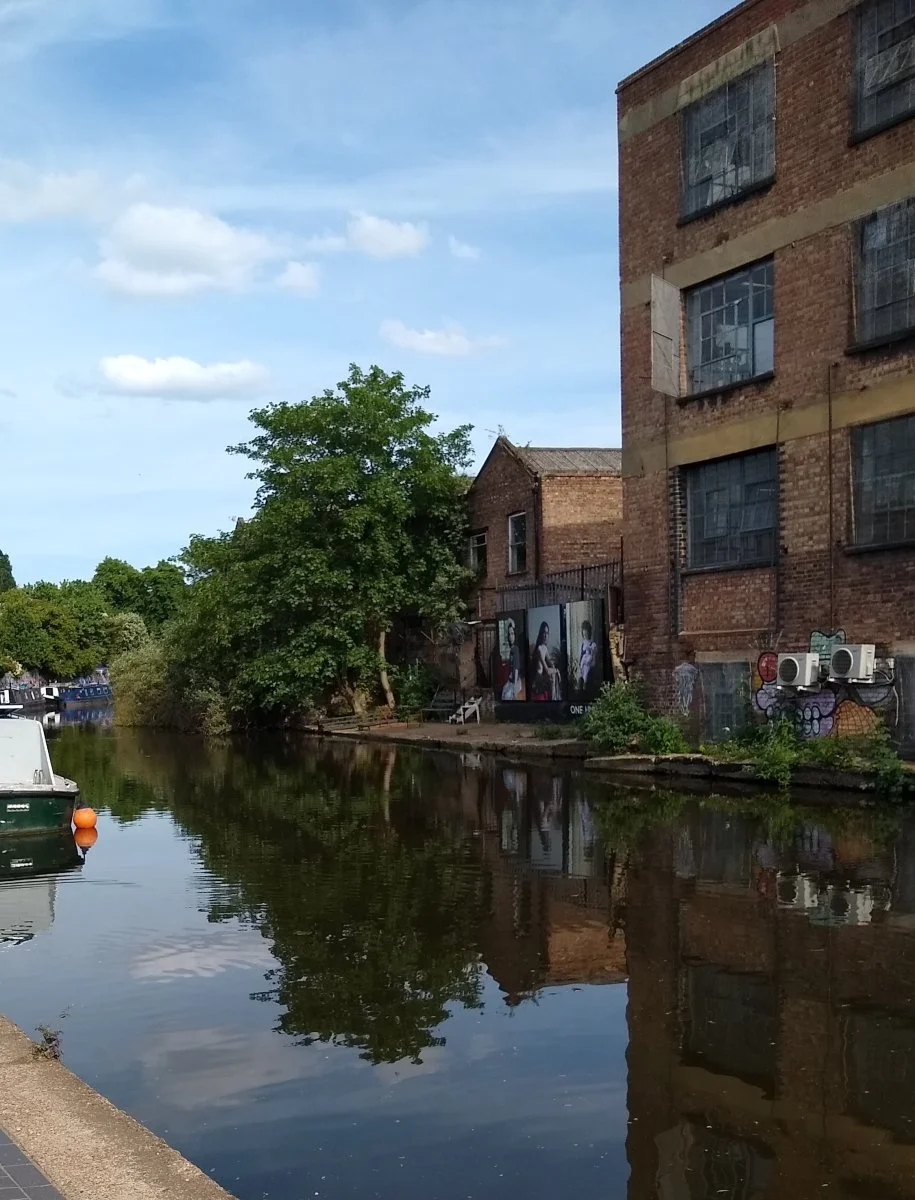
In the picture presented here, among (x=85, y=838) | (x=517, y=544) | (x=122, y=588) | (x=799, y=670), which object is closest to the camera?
(x=85, y=838)

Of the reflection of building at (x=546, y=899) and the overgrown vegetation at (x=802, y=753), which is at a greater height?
the overgrown vegetation at (x=802, y=753)

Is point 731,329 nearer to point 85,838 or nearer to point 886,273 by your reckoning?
point 886,273

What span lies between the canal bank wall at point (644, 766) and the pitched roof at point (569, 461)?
302 inches

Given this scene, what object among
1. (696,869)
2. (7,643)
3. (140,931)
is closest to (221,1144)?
(140,931)

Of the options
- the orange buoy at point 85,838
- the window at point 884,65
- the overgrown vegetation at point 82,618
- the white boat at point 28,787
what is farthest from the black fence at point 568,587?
the overgrown vegetation at point 82,618

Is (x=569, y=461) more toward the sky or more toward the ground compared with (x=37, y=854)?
more toward the sky

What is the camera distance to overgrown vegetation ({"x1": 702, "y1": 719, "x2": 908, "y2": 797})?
58.0ft

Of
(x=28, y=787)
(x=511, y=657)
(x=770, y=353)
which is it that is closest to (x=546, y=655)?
(x=511, y=657)

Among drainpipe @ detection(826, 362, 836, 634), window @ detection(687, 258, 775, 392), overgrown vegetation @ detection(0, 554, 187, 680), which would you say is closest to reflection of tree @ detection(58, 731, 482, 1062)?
drainpipe @ detection(826, 362, 836, 634)

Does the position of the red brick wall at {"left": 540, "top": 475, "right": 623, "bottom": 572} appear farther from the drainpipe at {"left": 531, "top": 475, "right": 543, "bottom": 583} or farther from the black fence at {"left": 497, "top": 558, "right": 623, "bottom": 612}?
the black fence at {"left": 497, "top": 558, "right": 623, "bottom": 612}

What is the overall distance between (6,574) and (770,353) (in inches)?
4139

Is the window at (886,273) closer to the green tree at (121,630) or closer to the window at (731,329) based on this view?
the window at (731,329)

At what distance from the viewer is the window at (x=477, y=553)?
3781cm

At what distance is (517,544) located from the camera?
3581cm
